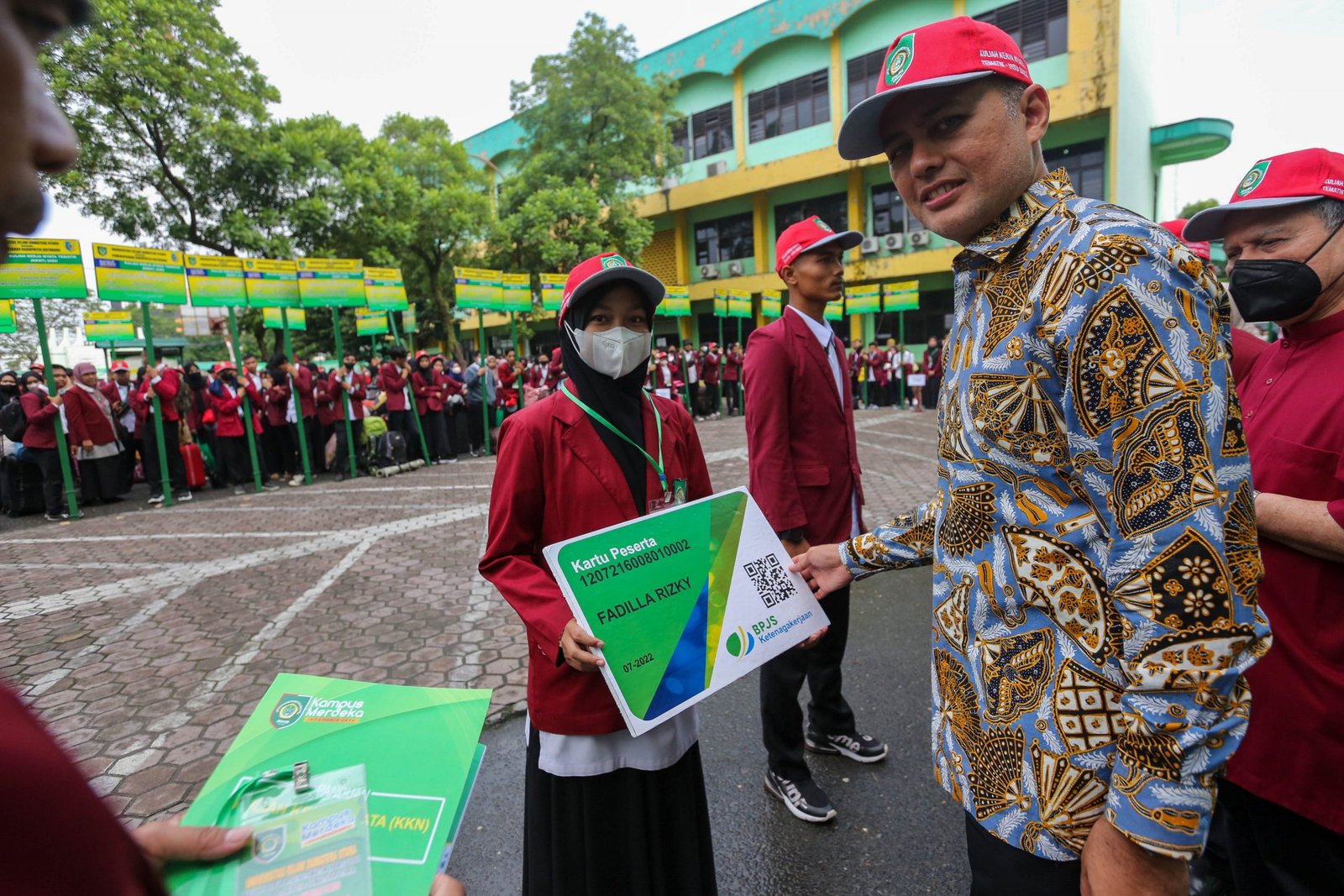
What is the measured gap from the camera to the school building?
2030cm

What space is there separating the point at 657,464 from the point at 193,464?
11956 millimetres

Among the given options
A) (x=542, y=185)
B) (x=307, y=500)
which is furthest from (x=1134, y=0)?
(x=307, y=500)

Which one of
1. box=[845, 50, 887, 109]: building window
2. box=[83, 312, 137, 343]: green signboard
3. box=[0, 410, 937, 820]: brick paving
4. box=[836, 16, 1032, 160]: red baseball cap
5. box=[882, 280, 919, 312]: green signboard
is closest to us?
box=[836, 16, 1032, 160]: red baseball cap

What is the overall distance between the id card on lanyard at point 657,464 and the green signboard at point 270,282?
1095cm

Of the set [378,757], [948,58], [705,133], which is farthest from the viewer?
[705,133]

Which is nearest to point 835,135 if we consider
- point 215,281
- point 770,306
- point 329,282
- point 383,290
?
point 770,306

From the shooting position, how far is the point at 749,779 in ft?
10.1

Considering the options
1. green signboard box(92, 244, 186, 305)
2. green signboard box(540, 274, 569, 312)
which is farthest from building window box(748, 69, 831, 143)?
green signboard box(92, 244, 186, 305)

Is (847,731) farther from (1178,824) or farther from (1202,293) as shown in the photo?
(1202,293)

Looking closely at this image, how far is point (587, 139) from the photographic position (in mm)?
24891

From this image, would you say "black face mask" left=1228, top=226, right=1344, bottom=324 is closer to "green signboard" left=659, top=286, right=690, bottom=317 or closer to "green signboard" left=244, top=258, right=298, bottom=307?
"green signboard" left=244, top=258, right=298, bottom=307

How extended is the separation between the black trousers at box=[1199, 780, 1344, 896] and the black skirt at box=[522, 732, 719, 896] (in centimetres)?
159

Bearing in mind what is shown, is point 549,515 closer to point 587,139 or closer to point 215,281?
point 215,281

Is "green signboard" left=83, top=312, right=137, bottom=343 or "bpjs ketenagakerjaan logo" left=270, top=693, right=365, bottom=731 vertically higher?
"green signboard" left=83, top=312, right=137, bottom=343
